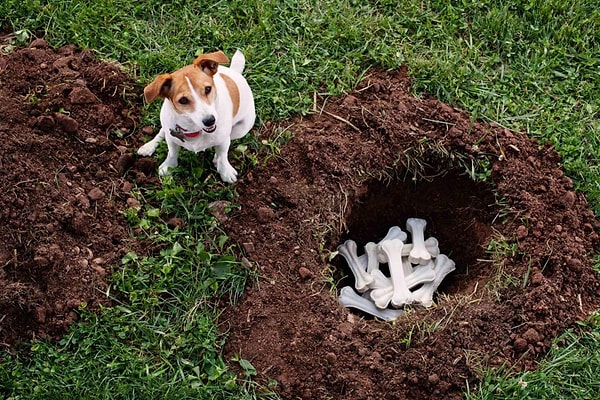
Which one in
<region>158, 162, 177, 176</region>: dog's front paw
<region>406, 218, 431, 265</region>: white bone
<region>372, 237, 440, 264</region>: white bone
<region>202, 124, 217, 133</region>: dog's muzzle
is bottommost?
<region>372, 237, 440, 264</region>: white bone

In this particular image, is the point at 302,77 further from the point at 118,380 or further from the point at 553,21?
the point at 118,380

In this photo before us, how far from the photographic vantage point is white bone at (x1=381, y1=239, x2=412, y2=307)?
3857 mm

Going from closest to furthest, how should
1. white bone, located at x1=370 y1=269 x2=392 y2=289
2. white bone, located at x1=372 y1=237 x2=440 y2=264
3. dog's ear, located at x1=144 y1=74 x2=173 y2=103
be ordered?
dog's ear, located at x1=144 y1=74 x2=173 y2=103 < white bone, located at x1=370 y1=269 x2=392 y2=289 < white bone, located at x1=372 y1=237 x2=440 y2=264

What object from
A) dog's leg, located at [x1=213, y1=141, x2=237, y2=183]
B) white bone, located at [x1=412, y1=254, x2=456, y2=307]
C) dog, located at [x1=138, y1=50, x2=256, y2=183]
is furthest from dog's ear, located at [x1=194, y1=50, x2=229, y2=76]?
white bone, located at [x1=412, y1=254, x2=456, y2=307]

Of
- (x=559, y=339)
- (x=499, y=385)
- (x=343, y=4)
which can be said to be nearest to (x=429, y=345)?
(x=499, y=385)

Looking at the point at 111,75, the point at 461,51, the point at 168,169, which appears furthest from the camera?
the point at 461,51

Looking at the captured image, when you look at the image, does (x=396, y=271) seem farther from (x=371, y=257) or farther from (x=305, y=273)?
(x=305, y=273)

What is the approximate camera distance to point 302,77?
4242mm

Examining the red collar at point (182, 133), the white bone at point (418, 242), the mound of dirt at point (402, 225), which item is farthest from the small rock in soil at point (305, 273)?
the red collar at point (182, 133)

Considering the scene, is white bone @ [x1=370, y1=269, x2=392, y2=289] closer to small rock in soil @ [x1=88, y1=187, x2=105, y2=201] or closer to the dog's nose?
the dog's nose

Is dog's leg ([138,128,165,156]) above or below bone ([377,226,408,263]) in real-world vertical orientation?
above

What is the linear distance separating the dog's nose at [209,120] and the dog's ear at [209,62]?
0.24 meters

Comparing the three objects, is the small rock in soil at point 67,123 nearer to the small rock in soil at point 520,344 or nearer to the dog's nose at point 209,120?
the dog's nose at point 209,120

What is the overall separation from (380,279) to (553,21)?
1.86 m
